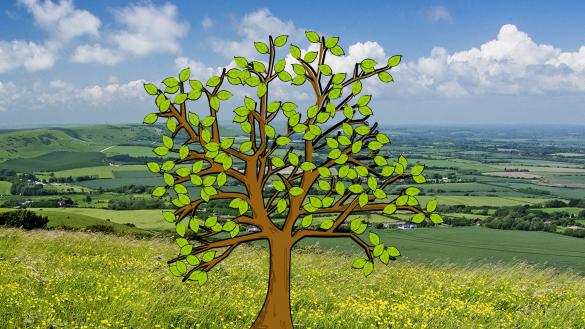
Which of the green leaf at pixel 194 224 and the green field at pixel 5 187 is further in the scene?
the green field at pixel 5 187

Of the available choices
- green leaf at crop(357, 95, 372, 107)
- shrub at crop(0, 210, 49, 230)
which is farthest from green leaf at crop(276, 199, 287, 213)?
shrub at crop(0, 210, 49, 230)

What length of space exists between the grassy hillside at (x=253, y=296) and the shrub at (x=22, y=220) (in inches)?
574

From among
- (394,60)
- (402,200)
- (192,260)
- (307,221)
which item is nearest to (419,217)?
(402,200)

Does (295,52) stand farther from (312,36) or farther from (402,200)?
(402,200)

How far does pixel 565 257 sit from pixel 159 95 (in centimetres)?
5281

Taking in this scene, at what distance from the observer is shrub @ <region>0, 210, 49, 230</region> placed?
30.3 m

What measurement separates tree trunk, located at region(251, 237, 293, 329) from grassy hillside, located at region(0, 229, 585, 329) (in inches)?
45.8

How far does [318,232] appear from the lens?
809cm

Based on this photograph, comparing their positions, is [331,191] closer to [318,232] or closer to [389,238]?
[318,232]

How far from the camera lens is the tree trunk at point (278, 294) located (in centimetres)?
782

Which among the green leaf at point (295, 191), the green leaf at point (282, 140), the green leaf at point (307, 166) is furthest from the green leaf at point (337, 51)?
the green leaf at point (295, 191)

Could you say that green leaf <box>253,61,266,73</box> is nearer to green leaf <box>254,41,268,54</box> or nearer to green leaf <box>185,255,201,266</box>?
green leaf <box>254,41,268,54</box>

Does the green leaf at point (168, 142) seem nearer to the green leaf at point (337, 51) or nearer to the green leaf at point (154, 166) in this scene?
the green leaf at point (154, 166)

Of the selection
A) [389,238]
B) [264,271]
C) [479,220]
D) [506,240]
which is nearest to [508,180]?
[479,220]
